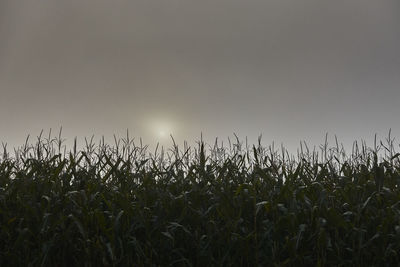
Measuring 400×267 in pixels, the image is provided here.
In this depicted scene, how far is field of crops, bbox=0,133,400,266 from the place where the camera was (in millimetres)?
3760

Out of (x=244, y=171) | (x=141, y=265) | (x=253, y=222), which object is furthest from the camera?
(x=244, y=171)

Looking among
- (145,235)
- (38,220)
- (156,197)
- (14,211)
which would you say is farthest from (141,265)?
(14,211)

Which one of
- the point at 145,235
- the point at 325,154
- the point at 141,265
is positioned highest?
the point at 325,154

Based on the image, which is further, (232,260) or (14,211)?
(14,211)

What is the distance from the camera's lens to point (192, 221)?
13.1 feet

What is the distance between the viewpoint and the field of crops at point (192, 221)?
12.3ft

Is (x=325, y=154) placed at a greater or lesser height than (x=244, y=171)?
greater

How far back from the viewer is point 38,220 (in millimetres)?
3900

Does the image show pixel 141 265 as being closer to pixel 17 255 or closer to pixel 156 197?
pixel 156 197

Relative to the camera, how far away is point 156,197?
13.7 feet

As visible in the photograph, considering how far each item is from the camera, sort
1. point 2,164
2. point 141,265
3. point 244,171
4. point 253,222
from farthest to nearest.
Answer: point 2,164, point 244,171, point 253,222, point 141,265

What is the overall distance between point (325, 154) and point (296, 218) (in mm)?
1708

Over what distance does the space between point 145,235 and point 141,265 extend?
29 cm

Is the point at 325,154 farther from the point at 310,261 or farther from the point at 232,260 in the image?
the point at 232,260
